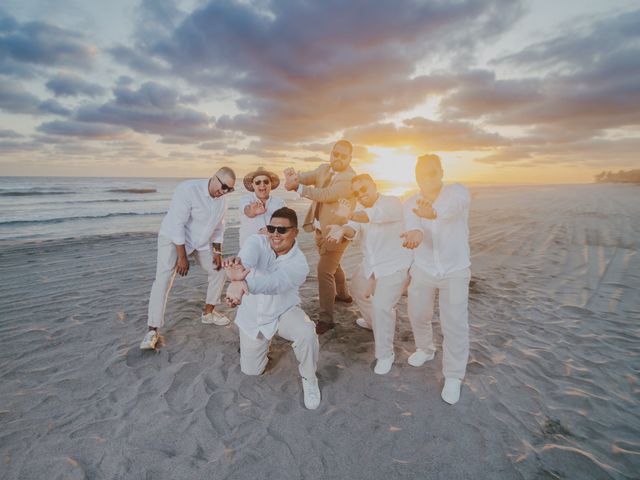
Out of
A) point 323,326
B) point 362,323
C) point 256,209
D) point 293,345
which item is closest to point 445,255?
point 293,345

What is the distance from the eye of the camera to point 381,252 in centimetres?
416

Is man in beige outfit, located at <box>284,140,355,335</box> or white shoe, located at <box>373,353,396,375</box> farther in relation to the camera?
man in beige outfit, located at <box>284,140,355,335</box>

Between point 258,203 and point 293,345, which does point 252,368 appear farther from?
point 258,203

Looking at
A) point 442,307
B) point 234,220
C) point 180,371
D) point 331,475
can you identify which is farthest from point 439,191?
point 234,220

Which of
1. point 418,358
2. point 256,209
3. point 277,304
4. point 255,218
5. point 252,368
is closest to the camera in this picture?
point 277,304

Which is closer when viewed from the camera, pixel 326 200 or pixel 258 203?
pixel 258 203

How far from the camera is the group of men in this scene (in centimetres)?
354

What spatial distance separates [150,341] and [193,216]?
6.16ft

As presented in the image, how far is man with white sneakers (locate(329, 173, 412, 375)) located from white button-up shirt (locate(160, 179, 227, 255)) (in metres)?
1.97

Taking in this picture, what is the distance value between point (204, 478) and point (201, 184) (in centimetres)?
364

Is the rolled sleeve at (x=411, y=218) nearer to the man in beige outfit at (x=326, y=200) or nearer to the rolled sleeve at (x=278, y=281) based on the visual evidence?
the man in beige outfit at (x=326, y=200)

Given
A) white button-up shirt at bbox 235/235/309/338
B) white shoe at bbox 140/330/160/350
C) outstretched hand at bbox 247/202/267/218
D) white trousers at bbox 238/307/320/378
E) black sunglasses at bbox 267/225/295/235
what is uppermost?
outstretched hand at bbox 247/202/267/218

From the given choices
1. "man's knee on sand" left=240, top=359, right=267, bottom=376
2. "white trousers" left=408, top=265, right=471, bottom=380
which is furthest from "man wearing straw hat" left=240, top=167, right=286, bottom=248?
"white trousers" left=408, top=265, right=471, bottom=380

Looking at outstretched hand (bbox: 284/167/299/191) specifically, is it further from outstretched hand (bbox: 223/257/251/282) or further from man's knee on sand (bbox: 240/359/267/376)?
man's knee on sand (bbox: 240/359/267/376)
